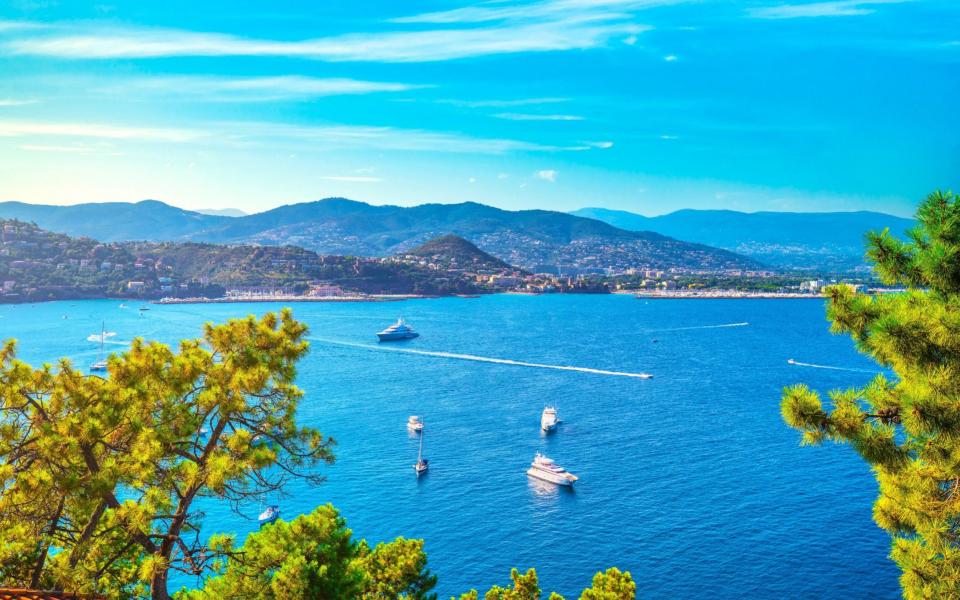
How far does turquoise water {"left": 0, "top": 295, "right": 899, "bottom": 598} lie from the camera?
22.0 m

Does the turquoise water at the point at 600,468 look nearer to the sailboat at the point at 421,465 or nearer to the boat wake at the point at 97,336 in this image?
the sailboat at the point at 421,465

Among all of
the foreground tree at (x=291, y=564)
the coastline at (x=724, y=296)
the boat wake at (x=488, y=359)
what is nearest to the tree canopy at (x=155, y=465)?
the foreground tree at (x=291, y=564)

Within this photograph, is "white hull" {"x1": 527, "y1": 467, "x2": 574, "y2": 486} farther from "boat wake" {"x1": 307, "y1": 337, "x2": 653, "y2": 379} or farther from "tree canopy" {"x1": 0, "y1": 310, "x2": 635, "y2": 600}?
"boat wake" {"x1": 307, "y1": 337, "x2": 653, "y2": 379}

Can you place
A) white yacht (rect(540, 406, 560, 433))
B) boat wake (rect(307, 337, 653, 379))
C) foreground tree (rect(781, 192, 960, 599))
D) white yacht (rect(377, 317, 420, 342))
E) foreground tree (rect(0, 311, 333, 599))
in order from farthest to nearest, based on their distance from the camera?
white yacht (rect(377, 317, 420, 342)) → boat wake (rect(307, 337, 653, 379)) → white yacht (rect(540, 406, 560, 433)) → foreground tree (rect(0, 311, 333, 599)) → foreground tree (rect(781, 192, 960, 599))

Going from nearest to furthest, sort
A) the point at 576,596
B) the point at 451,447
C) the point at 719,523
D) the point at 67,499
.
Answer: the point at 67,499
the point at 576,596
the point at 719,523
the point at 451,447

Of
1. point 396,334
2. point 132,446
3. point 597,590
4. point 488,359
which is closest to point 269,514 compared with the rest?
point 597,590

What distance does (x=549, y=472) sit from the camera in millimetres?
28812

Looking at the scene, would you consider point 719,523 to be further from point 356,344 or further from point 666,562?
point 356,344

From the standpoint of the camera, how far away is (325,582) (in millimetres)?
7535

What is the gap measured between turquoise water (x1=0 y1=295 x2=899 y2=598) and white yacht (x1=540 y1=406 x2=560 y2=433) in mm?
600

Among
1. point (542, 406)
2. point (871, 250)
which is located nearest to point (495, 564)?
point (871, 250)

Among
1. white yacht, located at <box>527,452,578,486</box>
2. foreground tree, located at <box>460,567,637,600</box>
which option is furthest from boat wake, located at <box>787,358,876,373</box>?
foreground tree, located at <box>460,567,637,600</box>

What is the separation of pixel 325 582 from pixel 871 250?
693 centimetres

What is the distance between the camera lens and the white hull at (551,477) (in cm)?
2822
